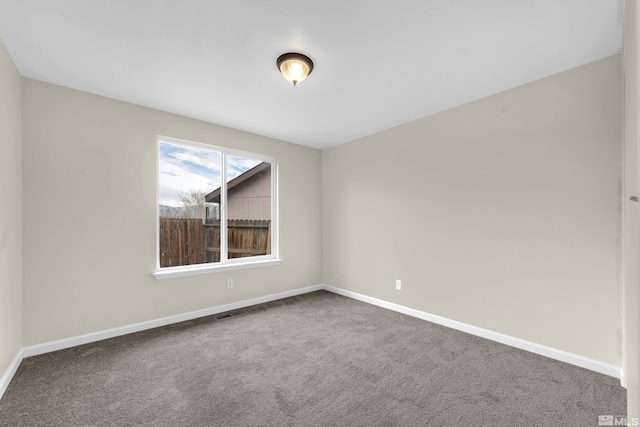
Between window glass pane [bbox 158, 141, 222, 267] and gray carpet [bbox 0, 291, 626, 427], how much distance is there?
37.7 inches

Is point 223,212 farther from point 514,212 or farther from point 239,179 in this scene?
point 514,212

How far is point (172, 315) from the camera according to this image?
330 cm

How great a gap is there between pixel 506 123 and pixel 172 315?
164 inches

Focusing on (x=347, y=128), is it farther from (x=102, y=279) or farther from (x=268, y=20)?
(x=102, y=279)

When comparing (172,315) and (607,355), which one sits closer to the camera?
(607,355)

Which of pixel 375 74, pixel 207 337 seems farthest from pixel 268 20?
pixel 207 337

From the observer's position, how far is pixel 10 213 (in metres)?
2.19

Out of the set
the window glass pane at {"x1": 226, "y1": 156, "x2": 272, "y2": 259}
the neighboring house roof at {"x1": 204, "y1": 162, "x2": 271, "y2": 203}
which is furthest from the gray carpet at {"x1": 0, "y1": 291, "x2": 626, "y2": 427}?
the neighboring house roof at {"x1": 204, "y1": 162, "x2": 271, "y2": 203}

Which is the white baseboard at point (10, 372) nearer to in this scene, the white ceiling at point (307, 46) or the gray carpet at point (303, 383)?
the gray carpet at point (303, 383)

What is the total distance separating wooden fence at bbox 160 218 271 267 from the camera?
3395mm

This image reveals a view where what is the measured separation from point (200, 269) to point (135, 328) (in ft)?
2.87

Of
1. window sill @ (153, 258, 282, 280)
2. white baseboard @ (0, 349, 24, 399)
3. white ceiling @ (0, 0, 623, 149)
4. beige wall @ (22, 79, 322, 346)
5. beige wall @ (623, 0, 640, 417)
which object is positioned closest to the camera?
beige wall @ (623, 0, 640, 417)

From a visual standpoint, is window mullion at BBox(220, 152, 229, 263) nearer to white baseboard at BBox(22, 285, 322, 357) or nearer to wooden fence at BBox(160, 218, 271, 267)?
wooden fence at BBox(160, 218, 271, 267)

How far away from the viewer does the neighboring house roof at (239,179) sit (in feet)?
12.4
